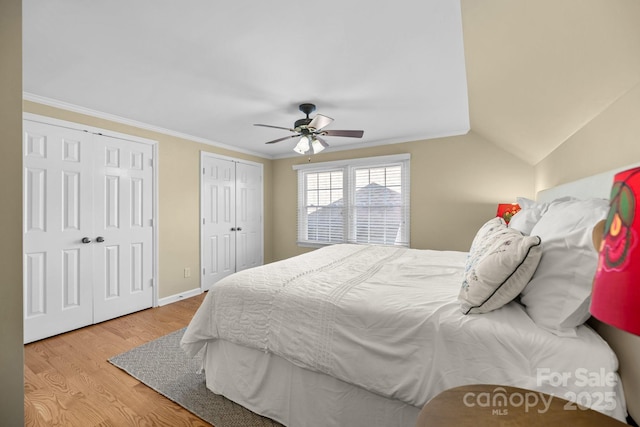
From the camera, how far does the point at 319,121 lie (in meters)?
2.77

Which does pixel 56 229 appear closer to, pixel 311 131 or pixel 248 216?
pixel 248 216

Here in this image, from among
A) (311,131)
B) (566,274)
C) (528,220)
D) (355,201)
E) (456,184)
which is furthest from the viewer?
(355,201)

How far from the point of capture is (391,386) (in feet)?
4.28

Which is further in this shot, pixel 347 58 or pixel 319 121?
pixel 319 121

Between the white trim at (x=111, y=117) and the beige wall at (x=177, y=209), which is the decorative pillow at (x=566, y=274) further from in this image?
the white trim at (x=111, y=117)

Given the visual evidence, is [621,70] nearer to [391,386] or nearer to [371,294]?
[371,294]

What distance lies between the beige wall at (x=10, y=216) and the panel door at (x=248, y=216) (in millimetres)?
3696

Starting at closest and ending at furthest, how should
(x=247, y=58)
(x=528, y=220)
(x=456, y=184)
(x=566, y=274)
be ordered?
(x=566, y=274) < (x=528, y=220) < (x=247, y=58) < (x=456, y=184)

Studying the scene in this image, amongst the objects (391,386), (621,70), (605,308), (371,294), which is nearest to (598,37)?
(621,70)

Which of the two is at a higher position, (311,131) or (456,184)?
(311,131)

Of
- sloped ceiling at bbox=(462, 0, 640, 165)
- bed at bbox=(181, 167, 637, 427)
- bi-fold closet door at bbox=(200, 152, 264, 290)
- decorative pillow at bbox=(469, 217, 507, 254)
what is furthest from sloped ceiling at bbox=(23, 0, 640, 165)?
bi-fold closet door at bbox=(200, 152, 264, 290)

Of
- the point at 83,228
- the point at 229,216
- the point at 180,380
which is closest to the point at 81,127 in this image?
the point at 83,228

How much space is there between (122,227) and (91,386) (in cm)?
186

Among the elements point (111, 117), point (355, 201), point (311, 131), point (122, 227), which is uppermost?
point (111, 117)
